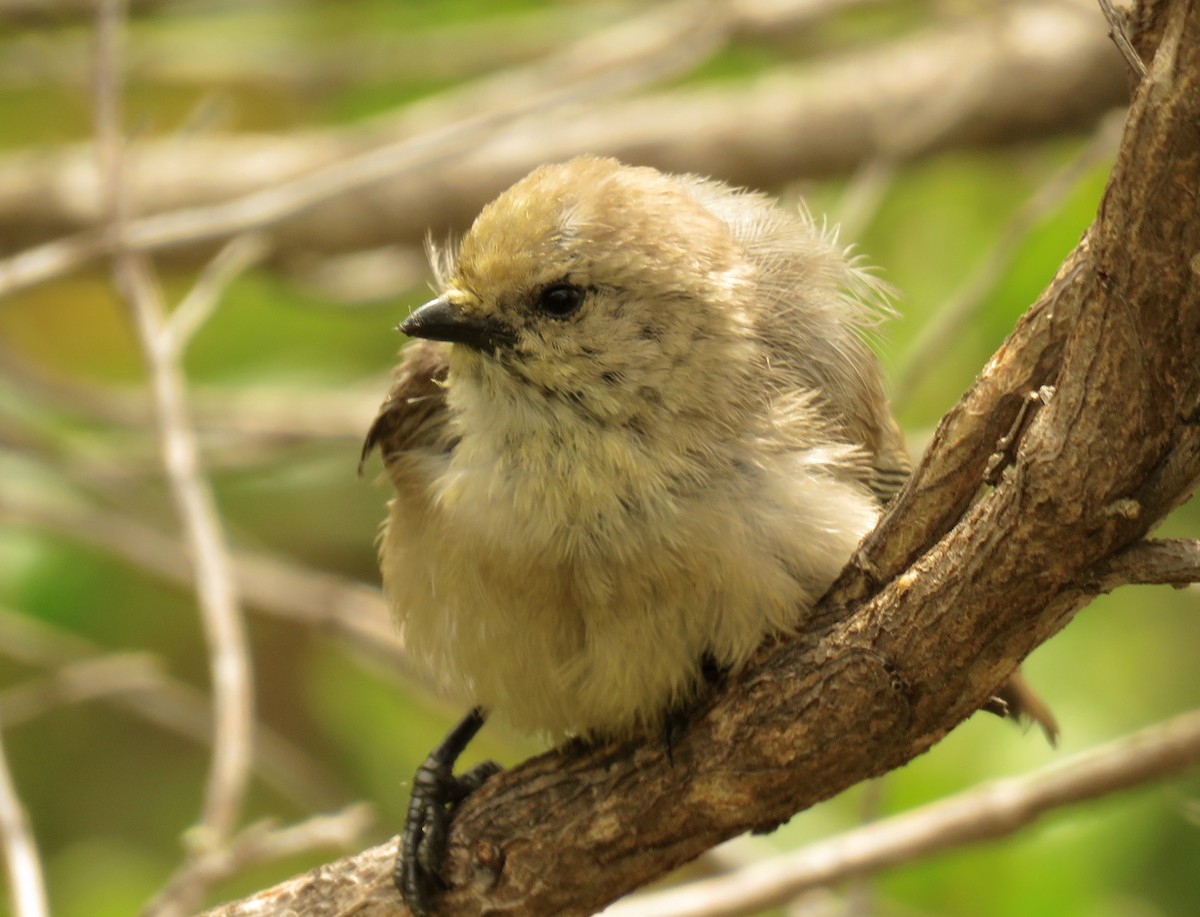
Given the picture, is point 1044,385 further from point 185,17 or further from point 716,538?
point 185,17

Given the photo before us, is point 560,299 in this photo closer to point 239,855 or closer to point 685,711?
point 685,711

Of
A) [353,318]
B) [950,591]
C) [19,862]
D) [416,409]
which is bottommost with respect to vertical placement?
[950,591]

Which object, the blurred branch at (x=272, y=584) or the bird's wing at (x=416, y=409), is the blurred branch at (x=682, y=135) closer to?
the blurred branch at (x=272, y=584)

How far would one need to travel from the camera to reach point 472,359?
2.78 meters

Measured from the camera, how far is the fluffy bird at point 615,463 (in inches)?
101

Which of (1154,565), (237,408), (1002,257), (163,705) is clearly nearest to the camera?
(1154,565)

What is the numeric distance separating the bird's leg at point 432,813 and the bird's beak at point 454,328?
2.87 ft

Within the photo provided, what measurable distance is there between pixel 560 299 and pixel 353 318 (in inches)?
162

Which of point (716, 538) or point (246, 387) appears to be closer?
point (716, 538)

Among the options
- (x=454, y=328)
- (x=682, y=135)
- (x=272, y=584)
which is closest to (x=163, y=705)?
(x=272, y=584)

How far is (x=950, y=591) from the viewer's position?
2287 millimetres

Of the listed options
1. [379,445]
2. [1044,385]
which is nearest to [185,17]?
[379,445]

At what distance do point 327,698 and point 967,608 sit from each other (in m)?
3.79

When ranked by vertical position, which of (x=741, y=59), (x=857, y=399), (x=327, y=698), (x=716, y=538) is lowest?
(x=716, y=538)
